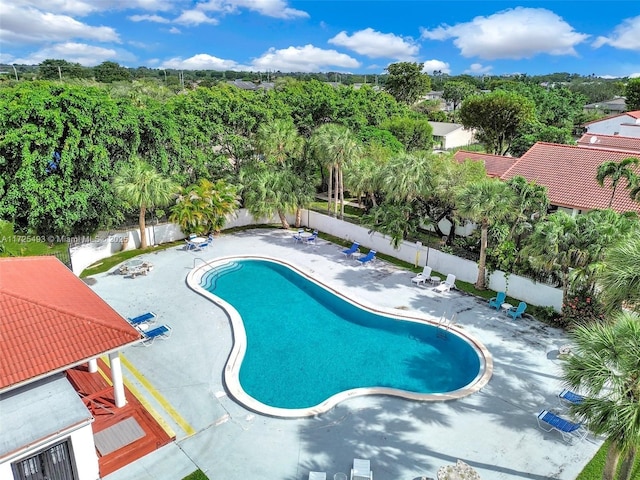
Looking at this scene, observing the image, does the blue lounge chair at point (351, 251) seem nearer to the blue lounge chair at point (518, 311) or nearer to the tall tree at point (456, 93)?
the blue lounge chair at point (518, 311)

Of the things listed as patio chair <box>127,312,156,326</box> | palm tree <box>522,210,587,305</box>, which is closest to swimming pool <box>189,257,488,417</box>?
patio chair <box>127,312,156,326</box>

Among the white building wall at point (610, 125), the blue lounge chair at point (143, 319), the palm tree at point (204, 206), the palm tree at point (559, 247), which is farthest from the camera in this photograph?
the white building wall at point (610, 125)

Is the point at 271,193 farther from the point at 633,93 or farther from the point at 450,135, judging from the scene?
the point at 633,93

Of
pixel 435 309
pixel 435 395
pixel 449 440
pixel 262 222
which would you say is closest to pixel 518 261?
pixel 435 309

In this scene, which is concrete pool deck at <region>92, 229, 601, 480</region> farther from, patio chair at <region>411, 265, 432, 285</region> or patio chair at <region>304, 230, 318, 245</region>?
patio chair at <region>304, 230, 318, 245</region>

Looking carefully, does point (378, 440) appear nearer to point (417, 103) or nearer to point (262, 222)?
point (262, 222)

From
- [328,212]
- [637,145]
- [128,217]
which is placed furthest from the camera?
[637,145]

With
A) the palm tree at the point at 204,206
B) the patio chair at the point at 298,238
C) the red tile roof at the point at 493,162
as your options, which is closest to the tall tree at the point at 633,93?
the red tile roof at the point at 493,162
